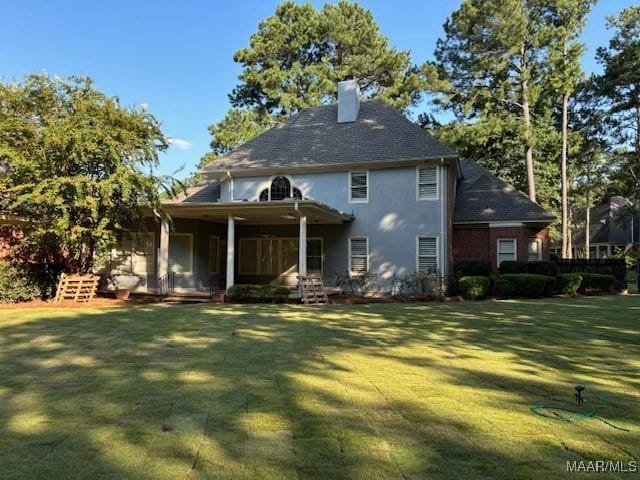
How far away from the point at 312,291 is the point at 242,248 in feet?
19.2

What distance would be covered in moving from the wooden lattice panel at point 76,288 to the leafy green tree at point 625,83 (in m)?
29.1

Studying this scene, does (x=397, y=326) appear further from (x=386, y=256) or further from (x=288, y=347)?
(x=386, y=256)

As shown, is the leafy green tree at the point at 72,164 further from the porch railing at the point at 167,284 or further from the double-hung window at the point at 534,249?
the double-hung window at the point at 534,249

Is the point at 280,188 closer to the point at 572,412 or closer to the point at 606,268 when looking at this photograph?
the point at 606,268

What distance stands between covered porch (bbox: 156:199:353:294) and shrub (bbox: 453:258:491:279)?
4684 mm

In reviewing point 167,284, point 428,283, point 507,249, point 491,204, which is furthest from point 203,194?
point 507,249

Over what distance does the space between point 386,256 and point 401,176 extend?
9.70 ft

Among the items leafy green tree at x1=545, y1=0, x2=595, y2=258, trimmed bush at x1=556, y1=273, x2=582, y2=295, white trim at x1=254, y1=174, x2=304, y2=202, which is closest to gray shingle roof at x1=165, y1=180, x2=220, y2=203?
white trim at x1=254, y1=174, x2=304, y2=202

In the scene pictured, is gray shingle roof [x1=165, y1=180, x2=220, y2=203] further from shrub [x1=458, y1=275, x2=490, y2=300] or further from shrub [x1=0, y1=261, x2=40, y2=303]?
shrub [x1=458, y1=275, x2=490, y2=300]

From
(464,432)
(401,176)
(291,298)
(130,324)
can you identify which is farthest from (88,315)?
(401,176)

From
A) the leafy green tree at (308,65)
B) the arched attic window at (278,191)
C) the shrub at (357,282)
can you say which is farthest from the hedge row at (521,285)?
the leafy green tree at (308,65)

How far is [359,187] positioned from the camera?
18328mm

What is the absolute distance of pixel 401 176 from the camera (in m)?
17.8

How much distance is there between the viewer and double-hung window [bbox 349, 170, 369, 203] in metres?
18.2
